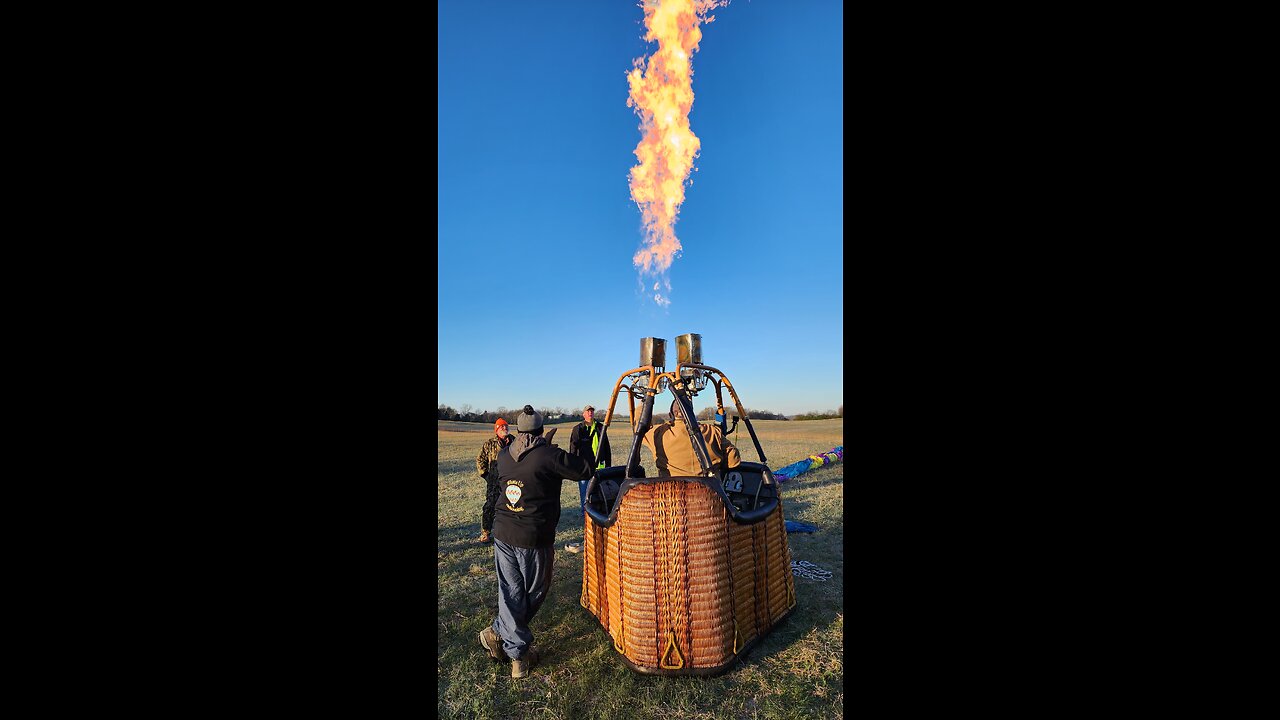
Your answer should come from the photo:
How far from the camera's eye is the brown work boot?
3.71m

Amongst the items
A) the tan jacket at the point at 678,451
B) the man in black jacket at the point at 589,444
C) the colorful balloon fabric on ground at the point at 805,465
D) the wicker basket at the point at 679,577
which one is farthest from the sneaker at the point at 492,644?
the colorful balloon fabric on ground at the point at 805,465

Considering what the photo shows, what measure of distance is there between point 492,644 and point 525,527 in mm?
973

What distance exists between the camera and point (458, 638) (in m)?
4.10

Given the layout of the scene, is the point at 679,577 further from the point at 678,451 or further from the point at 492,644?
the point at 492,644

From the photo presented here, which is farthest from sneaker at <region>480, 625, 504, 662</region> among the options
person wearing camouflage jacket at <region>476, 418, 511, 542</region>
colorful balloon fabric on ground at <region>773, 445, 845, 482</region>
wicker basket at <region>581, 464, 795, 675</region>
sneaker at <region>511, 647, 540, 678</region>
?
colorful balloon fabric on ground at <region>773, 445, 845, 482</region>

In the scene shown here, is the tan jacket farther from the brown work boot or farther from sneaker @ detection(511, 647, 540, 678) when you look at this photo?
the brown work boot

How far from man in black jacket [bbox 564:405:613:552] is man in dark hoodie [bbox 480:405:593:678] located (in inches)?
19.1

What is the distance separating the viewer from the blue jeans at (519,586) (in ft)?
11.9

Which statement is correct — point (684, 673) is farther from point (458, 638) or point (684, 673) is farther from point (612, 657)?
point (458, 638)

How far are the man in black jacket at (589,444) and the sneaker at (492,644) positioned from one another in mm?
1206

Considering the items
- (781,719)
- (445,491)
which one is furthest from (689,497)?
(445,491)

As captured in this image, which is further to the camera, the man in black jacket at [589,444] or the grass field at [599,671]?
the man in black jacket at [589,444]

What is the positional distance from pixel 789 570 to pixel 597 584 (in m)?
1.80

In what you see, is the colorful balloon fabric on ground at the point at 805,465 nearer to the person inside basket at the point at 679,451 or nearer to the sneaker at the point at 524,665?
the person inside basket at the point at 679,451
